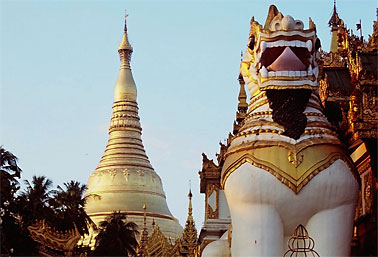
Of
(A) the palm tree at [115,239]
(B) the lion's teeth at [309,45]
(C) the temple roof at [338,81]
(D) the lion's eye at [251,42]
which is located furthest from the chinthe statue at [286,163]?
(A) the palm tree at [115,239]

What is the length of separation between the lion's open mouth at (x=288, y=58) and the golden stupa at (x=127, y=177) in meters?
27.1

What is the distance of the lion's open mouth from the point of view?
1298cm

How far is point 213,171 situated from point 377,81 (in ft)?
25.5

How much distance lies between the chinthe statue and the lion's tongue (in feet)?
0.05

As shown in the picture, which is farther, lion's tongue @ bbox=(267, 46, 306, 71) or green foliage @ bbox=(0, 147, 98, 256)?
green foliage @ bbox=(0, 147, 98, 256)

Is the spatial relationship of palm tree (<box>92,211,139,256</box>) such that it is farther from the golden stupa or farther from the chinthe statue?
the chinthe statue

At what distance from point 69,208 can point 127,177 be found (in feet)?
58.0

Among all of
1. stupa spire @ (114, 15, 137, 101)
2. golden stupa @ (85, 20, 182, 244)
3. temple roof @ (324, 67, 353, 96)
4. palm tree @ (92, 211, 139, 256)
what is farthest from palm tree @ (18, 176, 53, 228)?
stupa spire @ (114, 15, 137, 101)

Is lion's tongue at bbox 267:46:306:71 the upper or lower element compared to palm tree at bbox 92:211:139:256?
lower

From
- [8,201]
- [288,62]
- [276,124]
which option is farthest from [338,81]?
[8,201]

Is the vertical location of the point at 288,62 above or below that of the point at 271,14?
below

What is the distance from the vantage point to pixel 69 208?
79.5ft

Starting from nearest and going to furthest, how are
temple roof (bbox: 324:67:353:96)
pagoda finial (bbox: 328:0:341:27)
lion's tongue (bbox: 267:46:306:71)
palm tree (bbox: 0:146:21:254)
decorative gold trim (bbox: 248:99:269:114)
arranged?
lion's tongue (bbox: 267:46:306:71) → decorative gold trim (bbox: 248:99:269:114) → temple roof (bbox: 324:67:353:96) → palm tree (bbox: 0:146:21:254) → pagoda finial (bbox: 328:0:341:27)

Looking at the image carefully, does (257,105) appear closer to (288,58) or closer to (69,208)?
(288,58)
